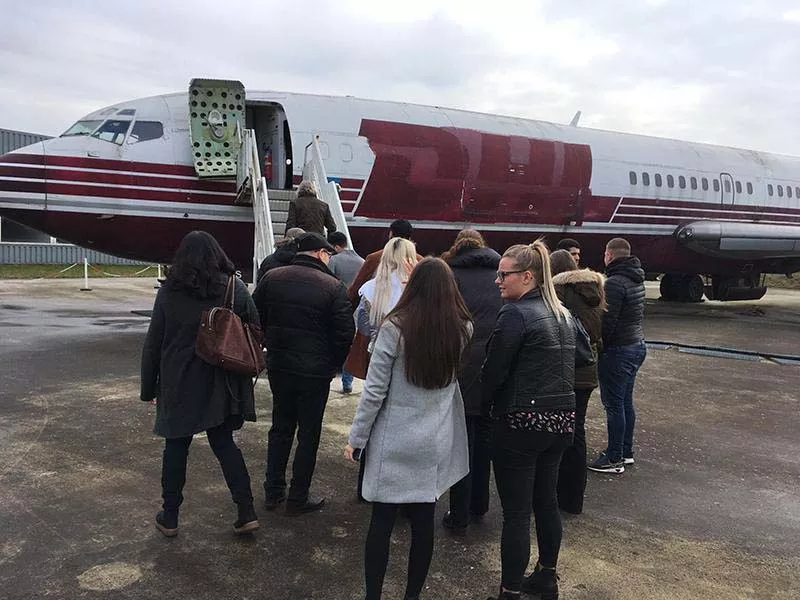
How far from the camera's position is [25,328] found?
11.8m

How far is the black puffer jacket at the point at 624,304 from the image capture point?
5.13m

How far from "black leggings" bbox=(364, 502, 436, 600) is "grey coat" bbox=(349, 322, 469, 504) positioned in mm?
94

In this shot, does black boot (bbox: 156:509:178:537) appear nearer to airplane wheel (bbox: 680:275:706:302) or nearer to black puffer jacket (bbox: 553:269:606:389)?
black puffer jacket (bbox: 553:269:606:389)

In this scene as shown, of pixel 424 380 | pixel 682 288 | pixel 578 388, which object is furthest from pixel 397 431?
pixel 682 288

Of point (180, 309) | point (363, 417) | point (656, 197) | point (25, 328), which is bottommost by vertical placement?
point (25, 328)

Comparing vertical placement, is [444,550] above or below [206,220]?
below

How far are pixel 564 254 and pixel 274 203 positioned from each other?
6870 millimetres

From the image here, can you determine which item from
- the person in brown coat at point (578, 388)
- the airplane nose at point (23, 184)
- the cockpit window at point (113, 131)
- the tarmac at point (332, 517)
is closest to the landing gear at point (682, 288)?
the tarmac at point (332, 517)

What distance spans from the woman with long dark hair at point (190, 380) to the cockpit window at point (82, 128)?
7.87 meters

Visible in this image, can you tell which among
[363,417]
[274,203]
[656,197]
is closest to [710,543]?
[363,417]

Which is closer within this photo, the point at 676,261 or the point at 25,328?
the point at 25,328

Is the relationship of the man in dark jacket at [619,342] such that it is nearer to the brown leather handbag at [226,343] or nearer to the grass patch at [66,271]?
the brown leather handbag at [226,343]

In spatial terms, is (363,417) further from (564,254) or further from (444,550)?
(564,254)

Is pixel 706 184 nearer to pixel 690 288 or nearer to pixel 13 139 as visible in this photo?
pixel 690 288
